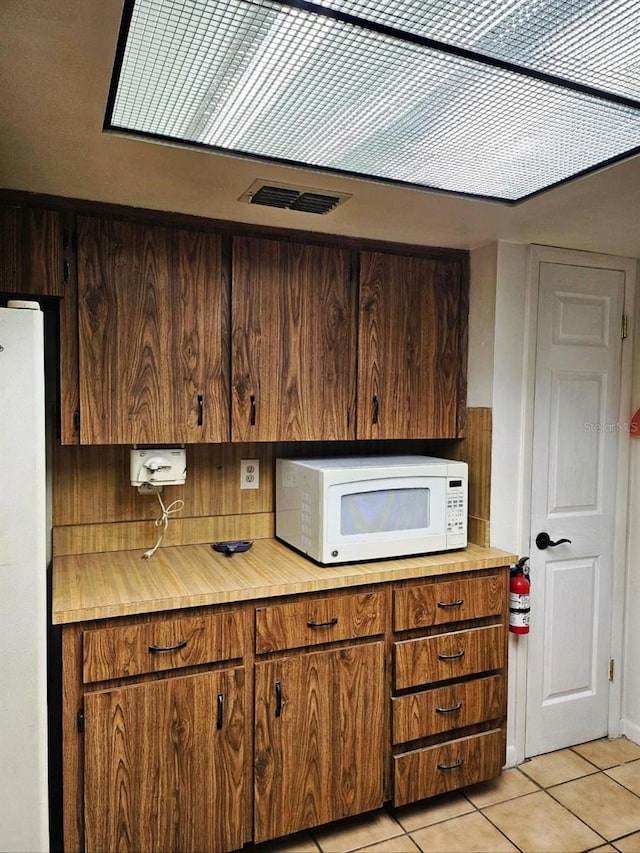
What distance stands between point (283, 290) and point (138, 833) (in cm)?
181

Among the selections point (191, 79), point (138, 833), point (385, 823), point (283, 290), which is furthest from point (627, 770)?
point (191, 79)

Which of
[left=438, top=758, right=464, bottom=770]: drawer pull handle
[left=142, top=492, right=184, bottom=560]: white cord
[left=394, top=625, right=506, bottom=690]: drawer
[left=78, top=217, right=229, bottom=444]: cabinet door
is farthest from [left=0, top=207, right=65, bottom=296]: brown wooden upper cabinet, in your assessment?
[left=438, top=758, right=464, bottom=770]: drawer pull handle

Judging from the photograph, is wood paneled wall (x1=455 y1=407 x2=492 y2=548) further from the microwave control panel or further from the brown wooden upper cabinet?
the brown wooden upper cabinet

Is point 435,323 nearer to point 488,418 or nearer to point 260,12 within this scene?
point 488,418

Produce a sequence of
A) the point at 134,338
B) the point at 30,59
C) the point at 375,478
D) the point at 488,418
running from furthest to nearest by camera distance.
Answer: the point at 488,418 → the point at 375,478 → the point at 134,338 → the point at 30,59

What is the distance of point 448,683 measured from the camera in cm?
230

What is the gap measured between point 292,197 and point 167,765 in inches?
69.5

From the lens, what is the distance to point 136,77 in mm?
1214

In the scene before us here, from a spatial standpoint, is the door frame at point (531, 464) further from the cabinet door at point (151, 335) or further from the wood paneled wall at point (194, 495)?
the cabinet door at point (151, 335)

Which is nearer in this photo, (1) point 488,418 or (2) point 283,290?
(2) point 283,290

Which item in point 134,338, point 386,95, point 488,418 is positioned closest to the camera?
point 386,95

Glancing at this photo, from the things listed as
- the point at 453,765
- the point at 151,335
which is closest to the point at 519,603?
the point at 453,765

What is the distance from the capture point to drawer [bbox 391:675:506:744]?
2.20 metres

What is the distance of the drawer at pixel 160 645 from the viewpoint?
5.88ft
